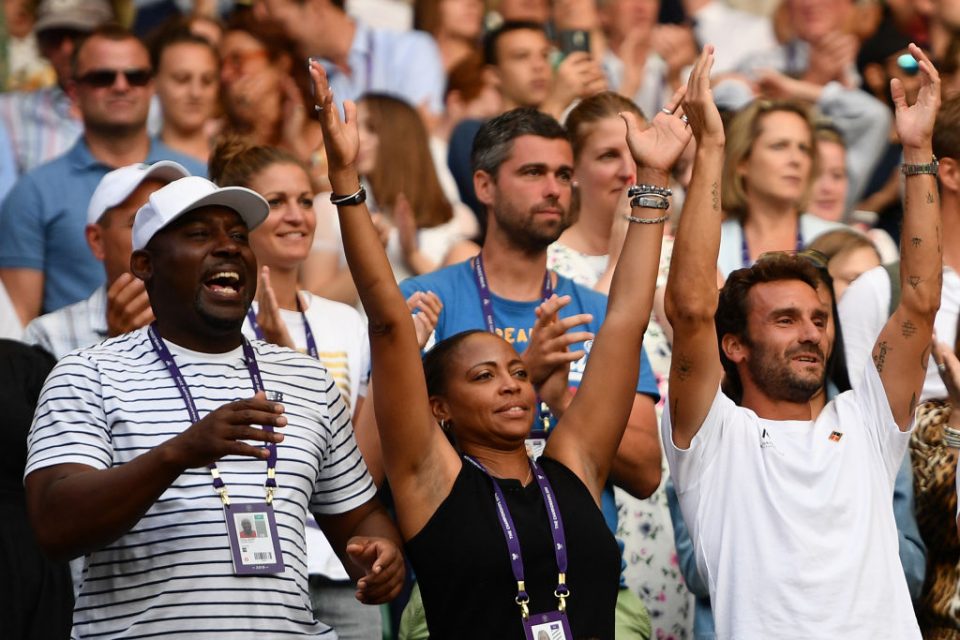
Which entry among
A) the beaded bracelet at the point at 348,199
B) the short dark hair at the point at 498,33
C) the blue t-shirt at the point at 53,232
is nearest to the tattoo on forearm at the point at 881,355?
the beaded bracelet at the point at 348,199

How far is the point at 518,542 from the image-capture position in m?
4.26

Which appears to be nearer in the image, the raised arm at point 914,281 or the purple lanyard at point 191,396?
the purple lanyard at point 191,396

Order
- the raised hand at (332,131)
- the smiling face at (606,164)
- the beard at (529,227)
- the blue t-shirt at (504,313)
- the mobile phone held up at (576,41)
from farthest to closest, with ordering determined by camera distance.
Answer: the mobile phone held up at (576,41) → the smiling face at (606,164) → the beard at (529,227) → the blue t-shirt at (504,313) → the raised hand at (332,131)

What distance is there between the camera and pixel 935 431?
521 cm

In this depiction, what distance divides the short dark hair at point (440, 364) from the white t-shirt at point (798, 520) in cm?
62

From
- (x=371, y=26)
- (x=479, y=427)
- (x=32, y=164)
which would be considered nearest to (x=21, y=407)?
(x=479, y=427)

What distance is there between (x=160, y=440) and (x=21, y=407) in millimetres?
1145

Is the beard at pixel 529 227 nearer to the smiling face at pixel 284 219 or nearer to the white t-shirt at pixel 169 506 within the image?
the smiling face at pixel 284 219

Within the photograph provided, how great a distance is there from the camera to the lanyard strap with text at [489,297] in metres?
5.07

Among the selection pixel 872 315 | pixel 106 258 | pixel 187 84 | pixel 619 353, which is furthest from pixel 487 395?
pixel 187 84

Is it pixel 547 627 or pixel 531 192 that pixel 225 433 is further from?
pixel 531 192

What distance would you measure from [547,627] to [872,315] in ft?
6.42

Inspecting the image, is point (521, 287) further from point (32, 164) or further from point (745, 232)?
point (32, 164)

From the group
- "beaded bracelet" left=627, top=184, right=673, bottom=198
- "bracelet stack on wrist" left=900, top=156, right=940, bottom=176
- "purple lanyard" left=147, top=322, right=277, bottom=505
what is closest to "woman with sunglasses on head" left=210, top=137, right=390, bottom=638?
"purple lanyard" left=147, top=322, right=277, bottom=505
